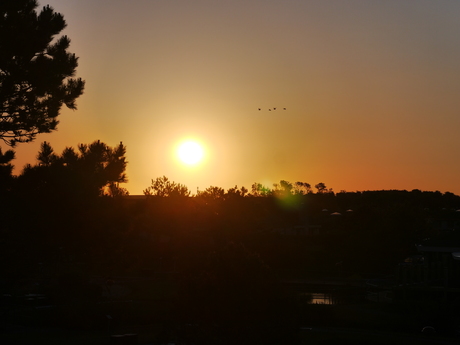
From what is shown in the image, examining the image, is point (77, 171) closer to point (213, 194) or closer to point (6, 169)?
point (6, 169)

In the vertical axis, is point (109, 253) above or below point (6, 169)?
below

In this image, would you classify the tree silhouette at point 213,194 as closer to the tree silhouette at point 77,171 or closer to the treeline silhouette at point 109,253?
the treeline silhouette at point 109,253

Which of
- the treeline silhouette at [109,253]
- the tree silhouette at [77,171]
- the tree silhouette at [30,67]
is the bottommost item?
the treeline silhouette at [109,253]

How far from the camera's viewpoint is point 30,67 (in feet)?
65.1

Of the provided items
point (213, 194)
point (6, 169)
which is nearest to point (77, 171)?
point (6, 169)

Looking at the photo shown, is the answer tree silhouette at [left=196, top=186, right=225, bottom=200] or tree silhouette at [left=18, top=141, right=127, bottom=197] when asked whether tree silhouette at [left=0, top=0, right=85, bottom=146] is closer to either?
tree silhouette at [left=18, top=141, right=127, bottom=197]

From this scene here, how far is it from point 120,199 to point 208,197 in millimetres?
49549

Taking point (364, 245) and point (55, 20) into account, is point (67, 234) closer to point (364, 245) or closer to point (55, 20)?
point (55, 20)

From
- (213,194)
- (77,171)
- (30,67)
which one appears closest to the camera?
(30,67)

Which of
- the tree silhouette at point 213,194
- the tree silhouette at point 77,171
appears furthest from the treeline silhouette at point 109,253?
the tree silhouette at point 213,194

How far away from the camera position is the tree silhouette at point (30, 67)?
63.5 ft

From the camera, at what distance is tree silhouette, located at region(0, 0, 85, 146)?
1934 centimetres

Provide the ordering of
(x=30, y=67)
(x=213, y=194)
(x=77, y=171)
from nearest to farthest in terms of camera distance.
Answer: (x=30, y=67) < (x=77, y=171) < (x=213, y=194)

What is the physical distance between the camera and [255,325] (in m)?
14.4
